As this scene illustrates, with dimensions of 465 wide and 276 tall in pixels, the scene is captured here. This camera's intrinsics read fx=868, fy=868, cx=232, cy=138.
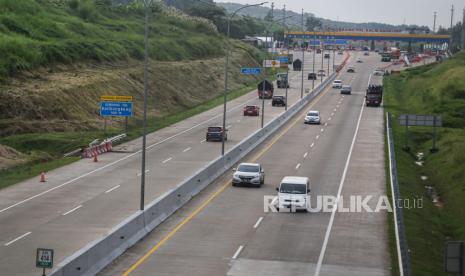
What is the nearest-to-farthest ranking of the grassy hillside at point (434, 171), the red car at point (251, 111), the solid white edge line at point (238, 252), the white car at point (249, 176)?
the solid white edge line at point (238, 252)
the grassy hillside at point (434, 171)
the white car at point (249, 176)
the red car at point (251, 111)

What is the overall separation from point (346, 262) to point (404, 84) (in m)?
116

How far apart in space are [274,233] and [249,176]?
40.6ft

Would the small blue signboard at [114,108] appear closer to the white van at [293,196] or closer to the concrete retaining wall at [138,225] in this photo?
the concrete retaining wall at [138,225]

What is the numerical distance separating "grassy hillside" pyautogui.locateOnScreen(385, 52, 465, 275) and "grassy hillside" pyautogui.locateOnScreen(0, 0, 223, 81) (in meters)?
34.6

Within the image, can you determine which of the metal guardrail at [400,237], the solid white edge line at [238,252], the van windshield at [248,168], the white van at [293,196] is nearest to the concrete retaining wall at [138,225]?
the van windshield at [248,168]

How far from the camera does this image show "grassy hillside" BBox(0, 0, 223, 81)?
8612 cm

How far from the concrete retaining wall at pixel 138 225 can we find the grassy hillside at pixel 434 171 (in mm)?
10619

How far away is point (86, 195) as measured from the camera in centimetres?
4441

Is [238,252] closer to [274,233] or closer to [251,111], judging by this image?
[274,233]

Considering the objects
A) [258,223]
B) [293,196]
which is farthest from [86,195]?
[293,196]

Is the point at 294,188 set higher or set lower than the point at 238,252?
higher

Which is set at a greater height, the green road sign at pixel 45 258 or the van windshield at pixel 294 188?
the green road sign at pixel 45 258

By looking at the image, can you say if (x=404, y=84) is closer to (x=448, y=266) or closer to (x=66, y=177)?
(x=66, y=177)

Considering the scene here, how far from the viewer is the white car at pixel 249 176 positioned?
48312 mm
